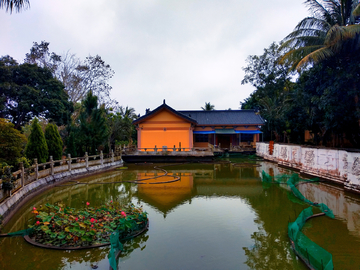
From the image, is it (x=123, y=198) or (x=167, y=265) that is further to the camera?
(x=123, y=198)

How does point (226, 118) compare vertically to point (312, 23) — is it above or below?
below

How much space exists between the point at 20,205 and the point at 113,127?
15952 mm

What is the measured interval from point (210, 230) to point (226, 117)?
23.6 meters

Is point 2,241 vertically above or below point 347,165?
below

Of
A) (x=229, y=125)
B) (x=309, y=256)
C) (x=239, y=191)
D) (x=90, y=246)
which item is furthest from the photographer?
(x=229, y=125)

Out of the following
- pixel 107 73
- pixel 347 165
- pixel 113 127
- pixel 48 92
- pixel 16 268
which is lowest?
pixel 16 268

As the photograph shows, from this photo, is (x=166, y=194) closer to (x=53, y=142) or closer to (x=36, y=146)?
(x=36, y=146)

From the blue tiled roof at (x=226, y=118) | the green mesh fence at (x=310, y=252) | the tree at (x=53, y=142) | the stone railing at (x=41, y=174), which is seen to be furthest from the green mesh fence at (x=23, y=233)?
the blue tiled roof at (x=226, y=118)

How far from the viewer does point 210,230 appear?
5.68 metres

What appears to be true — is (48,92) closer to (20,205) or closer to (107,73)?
(107,73)

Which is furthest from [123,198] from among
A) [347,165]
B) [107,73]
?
[107,73]

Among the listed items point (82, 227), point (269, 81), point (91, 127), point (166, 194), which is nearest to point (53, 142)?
point (91, 127)

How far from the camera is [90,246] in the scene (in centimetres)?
473

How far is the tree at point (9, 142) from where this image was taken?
737 centimetres
